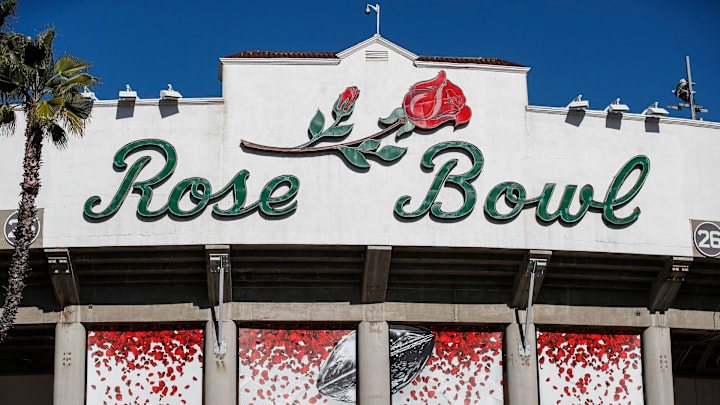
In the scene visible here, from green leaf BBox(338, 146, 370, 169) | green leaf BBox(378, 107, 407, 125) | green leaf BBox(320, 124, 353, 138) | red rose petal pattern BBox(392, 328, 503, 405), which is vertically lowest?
red rose petal pattern BBox(392, 328, 503, 405)

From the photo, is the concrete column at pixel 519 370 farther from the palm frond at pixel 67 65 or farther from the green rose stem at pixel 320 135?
the palm frond at pixel 67 65

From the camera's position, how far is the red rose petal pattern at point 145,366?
3862 centimetres

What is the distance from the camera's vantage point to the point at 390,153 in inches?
1526

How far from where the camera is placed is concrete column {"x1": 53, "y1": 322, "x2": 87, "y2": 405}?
38219 mm

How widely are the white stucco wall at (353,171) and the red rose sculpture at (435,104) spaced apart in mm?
345

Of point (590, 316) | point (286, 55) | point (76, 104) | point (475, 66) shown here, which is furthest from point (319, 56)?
point (590, 316)

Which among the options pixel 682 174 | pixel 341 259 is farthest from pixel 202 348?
pixel 682 174

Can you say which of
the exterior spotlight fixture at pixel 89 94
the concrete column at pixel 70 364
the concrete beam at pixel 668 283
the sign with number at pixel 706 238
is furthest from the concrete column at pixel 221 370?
the sign with number at pixel 706 238

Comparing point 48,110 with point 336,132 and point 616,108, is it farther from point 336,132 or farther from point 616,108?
point 616,108

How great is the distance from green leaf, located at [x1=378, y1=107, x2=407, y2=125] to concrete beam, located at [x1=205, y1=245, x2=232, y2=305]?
7394mm

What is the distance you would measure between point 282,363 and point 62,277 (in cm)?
864

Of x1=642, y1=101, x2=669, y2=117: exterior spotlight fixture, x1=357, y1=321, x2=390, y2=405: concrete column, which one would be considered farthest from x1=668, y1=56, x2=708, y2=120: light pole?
x1=357, y1=321, x2=390, y2=405: concrete column

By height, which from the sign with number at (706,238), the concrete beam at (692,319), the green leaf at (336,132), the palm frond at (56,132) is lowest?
the concrete beam at (692,319)

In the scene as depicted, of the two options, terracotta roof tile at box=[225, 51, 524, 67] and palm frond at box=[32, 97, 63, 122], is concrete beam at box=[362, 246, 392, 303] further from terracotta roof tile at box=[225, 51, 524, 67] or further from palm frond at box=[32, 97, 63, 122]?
palm frond at box=[32, 97, 63, 122]
